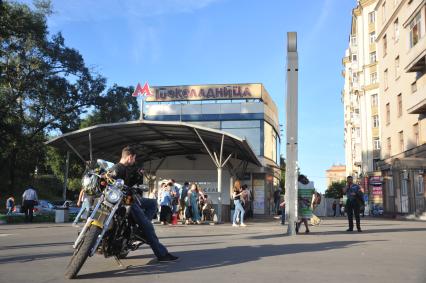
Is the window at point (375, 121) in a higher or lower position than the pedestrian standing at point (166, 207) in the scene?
higher

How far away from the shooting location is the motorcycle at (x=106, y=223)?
5.75 m

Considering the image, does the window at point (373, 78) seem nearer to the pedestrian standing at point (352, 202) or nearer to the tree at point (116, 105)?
the tree at point (116, 105)

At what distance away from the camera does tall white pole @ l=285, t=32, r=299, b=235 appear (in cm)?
1258

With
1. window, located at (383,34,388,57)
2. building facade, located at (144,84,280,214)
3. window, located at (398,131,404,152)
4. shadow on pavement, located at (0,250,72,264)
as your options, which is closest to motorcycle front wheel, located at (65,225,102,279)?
shadow on pavement, located at (0,250,72,264)

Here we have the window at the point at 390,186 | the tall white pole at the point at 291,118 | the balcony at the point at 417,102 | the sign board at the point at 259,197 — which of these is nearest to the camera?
→ the tall white pole at the point at 291,118

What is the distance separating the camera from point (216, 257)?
773 centimetres

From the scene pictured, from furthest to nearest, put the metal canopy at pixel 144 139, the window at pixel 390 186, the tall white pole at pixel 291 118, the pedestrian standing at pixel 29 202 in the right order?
1. the window at pixel 390 186
2. the metal canopy at pixel 144 139
3. the pedestrian standing at pixel 29 202
4. the tall white pole at pixel 291 118

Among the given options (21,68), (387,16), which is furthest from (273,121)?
(21,68)

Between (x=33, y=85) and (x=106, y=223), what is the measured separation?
3241cm

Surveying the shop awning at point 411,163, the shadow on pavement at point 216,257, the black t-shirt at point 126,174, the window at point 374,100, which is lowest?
the shadow on pavement at point 216,257

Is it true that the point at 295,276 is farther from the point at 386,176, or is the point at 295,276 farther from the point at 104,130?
the point at 386,176

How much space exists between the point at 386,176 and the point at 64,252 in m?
32.8

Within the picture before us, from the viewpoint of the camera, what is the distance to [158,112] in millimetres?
44500

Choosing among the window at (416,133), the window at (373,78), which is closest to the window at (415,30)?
the window at (416,133)
